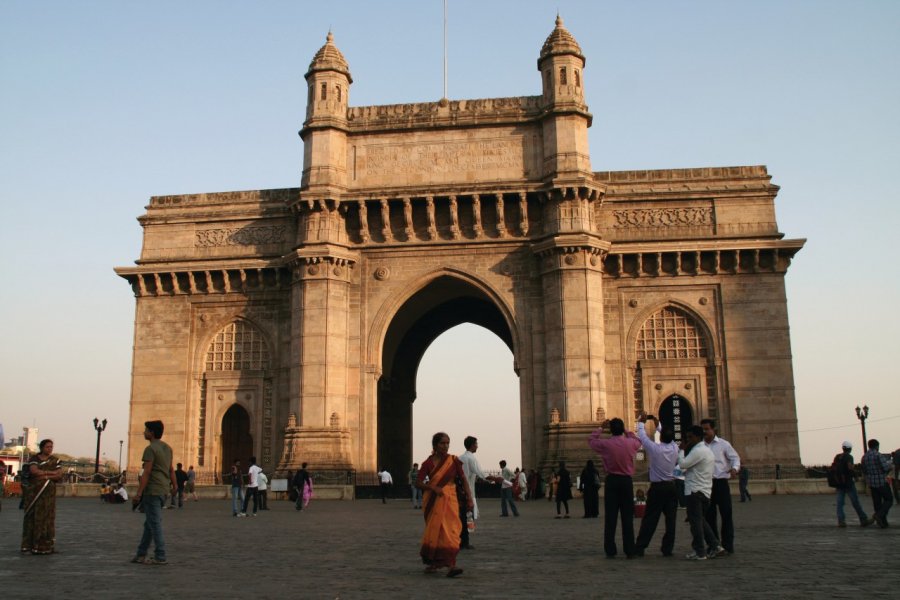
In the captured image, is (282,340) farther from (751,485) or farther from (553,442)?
(751,485)

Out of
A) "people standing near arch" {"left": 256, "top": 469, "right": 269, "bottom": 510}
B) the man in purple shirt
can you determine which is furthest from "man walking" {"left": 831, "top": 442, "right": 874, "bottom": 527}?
"people standing near arch" {"left": 256, "top": 469, "right": 269, "bottom": 510}

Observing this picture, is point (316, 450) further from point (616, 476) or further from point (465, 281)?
point (616, 476)

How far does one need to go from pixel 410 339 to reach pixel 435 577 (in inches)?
1244

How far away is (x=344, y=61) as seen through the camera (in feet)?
117

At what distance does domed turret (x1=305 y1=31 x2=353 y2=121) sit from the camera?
34844 millimetres

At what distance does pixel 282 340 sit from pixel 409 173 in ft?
25.5

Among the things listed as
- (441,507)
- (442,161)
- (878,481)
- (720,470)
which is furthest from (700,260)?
(441,507)

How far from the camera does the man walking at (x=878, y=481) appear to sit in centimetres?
1528

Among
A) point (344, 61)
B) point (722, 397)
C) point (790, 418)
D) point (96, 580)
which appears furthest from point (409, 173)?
point (96, 580)

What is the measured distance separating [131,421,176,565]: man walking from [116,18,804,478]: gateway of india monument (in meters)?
20.1

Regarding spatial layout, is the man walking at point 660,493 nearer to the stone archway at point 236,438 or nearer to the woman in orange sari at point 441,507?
the woman in orange sari at point 441,507

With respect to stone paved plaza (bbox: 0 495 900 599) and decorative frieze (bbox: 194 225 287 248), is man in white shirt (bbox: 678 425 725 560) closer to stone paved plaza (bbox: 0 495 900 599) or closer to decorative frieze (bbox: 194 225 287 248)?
stone paved plaza (bbox: 0 495 900 599)

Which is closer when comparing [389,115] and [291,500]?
[291,500]

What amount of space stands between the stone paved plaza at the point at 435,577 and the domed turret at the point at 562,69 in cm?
1980
